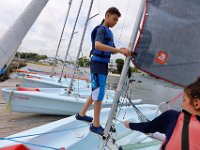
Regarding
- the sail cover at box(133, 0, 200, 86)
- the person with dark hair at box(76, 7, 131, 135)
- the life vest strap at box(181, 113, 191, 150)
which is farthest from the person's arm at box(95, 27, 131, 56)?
the life vest strap at box(181, 113, 191, 150)

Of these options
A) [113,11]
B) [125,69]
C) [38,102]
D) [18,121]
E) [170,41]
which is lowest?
[18,121]

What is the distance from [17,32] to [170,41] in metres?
1.51

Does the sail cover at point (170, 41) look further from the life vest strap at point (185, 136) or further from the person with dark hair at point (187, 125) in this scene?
the life vest strap at point (185, 136)

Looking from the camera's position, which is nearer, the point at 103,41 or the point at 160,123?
the point at 160,123

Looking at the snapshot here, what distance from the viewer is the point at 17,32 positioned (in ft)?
6.37

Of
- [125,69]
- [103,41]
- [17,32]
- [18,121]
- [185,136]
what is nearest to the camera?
[185,136]

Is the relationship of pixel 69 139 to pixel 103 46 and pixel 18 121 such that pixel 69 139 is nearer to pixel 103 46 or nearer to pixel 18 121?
pixel 103 46

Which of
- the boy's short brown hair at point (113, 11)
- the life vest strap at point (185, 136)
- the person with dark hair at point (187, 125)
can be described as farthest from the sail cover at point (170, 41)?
the life vest strap at point (185, 136)

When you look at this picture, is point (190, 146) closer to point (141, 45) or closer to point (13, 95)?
point (141, 45)

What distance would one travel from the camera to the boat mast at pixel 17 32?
6.13 ft

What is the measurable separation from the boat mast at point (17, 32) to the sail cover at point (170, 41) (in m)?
1.05

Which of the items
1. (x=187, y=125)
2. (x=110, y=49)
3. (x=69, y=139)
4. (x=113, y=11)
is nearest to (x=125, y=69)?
(x=110, y=49)

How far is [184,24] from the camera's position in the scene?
2.41 meters

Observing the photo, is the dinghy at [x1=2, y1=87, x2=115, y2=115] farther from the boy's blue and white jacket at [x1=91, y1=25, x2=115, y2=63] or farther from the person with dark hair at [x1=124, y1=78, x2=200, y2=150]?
the person with dark hair at [x1=124, y1=78, x2=200, y2=150]
